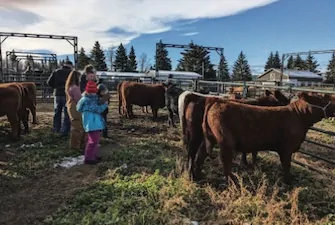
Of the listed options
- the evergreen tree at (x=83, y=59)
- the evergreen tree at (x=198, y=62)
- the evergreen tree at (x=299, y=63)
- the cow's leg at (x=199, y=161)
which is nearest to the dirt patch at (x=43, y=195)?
the cow's leg at (x=199, y=161)

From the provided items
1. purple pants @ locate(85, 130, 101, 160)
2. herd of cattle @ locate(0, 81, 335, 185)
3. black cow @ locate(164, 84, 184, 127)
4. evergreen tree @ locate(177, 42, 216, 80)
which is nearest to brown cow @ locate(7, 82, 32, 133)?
purple pants @ locate(85, 130, 101, 160)

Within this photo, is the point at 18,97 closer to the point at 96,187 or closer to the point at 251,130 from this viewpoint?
the point at 96,187

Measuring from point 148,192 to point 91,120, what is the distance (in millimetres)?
2048

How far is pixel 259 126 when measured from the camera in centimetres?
428

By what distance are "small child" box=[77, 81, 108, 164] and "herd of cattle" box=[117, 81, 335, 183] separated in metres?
1.58

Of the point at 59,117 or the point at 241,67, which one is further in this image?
the point at 241,67

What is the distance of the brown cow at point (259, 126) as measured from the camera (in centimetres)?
422

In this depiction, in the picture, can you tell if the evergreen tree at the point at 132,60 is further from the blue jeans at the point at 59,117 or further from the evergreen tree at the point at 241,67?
the blue jeans at the point at 59,117

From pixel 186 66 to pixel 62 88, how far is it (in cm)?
4637

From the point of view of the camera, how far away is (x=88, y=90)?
5.64 metres

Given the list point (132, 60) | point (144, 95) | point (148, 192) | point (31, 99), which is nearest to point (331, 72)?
point (132, 60)

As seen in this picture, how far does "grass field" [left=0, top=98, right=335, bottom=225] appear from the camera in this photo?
11.5ft

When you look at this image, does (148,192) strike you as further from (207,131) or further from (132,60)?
(132,60)

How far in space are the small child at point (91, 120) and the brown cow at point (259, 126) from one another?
81.7 inches
